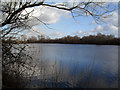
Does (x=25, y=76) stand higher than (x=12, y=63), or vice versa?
(x=12, y=63)

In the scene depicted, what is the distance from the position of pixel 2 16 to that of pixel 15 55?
1077 mm

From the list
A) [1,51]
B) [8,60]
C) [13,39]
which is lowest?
[8,60]

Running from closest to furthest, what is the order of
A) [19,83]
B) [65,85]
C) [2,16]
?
1. [2,16]
2. [19,83]
3. [65,85]

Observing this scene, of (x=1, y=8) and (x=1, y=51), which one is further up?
(x=1, y=8)

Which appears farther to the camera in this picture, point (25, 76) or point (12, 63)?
point (25, 76)

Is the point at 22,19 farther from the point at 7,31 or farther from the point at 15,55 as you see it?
the point at 15,55

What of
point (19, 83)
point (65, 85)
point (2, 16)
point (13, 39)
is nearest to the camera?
point (2, 16)

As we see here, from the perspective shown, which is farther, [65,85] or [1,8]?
[65,85]

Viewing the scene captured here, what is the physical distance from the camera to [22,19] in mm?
2385

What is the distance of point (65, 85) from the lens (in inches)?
131

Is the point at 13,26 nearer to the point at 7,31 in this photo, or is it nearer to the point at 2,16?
the point at 7,31

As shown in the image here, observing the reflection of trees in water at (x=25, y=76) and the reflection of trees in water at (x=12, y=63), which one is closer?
the reflection of trees in water at (x=12, y=63)

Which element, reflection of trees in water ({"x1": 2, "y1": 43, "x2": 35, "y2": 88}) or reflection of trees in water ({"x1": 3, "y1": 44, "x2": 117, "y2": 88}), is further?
reflection of trees in water ({"x1": 3, "y1": 44, "x2": 117, "y2": 88})

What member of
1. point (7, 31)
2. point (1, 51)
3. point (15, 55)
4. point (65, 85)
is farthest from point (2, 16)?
point (65, 85)
